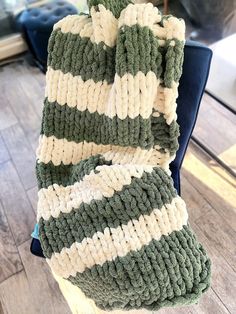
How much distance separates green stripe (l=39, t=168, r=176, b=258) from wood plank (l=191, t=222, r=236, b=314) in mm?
645

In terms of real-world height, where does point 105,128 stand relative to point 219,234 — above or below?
above

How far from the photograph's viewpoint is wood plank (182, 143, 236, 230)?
51.8 inches

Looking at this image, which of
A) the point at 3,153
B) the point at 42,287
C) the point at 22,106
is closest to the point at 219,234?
the point at 42,287

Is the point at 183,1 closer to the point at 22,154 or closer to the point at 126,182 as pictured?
the point at 22,154

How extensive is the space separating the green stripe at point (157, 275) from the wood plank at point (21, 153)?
934 mm

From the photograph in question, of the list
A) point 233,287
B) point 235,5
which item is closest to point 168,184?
point 233,287

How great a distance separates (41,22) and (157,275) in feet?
5.83

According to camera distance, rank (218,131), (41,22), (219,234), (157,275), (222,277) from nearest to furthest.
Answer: (157,275), (222,277), (219,234), (218,131), (41,22)

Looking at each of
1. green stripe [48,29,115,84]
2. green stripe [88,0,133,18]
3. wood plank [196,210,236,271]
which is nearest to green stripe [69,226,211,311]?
green stripe [48,29,115,84]

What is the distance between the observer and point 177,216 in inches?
25.3

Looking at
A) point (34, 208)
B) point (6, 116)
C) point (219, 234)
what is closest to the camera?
point (219, 234)

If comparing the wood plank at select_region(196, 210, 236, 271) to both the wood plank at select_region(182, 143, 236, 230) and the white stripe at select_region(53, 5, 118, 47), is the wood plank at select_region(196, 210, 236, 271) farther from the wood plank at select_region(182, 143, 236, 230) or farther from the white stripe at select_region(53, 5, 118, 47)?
the white stripe at select_region(53, 5, 118, 47)

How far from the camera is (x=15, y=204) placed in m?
1.43

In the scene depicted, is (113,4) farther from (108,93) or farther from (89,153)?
(89,153)
